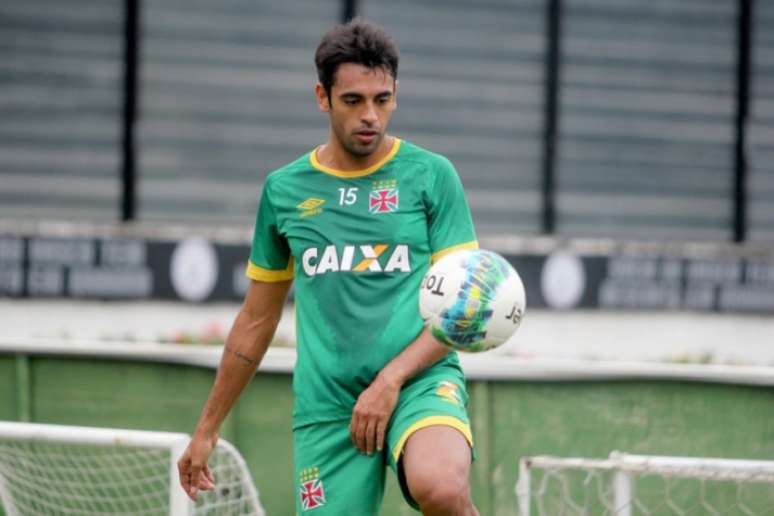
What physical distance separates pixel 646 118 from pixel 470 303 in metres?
8.69

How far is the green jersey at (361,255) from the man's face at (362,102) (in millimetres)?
169

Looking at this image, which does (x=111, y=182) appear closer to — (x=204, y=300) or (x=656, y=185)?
(x=204, y=300)

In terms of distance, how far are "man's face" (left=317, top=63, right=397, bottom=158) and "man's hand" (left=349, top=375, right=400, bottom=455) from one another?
2.51 ft

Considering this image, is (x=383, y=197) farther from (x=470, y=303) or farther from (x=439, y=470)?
(x=439, y=470)

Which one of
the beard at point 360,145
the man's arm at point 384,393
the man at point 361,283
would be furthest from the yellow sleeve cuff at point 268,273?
the man's arm at point 384,393

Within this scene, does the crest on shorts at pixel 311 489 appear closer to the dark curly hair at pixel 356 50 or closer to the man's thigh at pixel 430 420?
the man's thigh at pixel 430 420

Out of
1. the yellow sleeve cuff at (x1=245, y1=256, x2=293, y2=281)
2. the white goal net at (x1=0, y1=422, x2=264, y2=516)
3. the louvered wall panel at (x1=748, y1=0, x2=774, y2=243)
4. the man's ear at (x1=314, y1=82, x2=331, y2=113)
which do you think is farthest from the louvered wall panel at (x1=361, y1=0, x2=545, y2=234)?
the man's ear at (x1=314, y1=82, x2=331, y2=113)

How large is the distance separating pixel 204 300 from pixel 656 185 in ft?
14.4

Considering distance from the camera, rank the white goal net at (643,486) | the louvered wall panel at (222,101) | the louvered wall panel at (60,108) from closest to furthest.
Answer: the white goal net at (643,486) < the louvered wall panel at (60,108) < the louvered wall panel at (222,101)

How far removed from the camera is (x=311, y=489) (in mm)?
4176

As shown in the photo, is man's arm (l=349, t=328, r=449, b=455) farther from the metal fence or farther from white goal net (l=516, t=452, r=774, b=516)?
the metal fence

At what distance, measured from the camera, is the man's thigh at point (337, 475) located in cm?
409

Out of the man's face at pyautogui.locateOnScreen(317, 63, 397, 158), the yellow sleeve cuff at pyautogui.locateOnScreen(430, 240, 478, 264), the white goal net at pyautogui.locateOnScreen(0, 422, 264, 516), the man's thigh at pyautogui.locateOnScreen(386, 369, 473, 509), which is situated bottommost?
the white goal net at pyautogui.locateOnScreen(0, 422, 264, 516)

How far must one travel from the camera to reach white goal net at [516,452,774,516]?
471 cm
